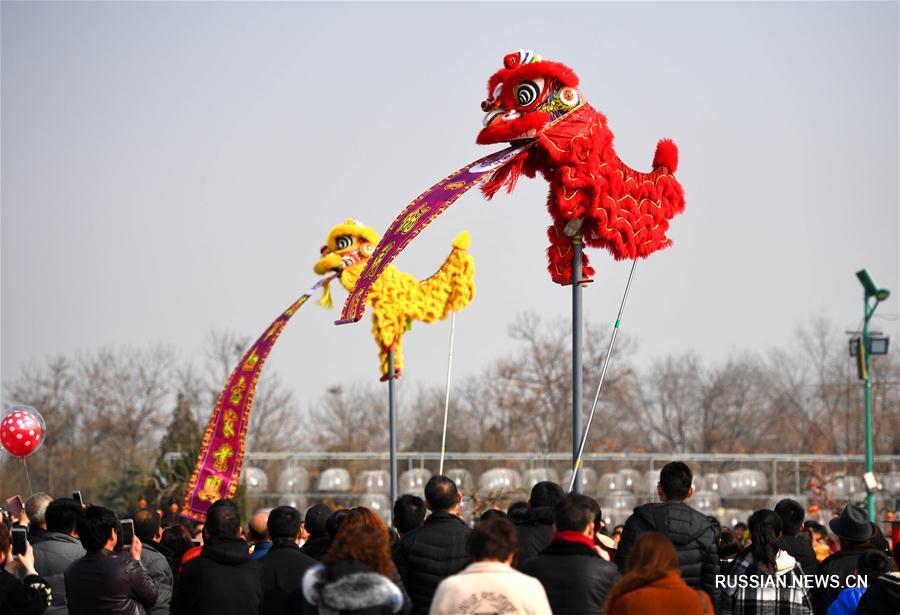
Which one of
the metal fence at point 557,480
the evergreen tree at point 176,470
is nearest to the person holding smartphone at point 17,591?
the metal fence at point 557,480

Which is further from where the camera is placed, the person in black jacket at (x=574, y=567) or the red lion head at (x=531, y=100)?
the red lion head at (x=531, y=100)

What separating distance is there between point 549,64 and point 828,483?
19530mm

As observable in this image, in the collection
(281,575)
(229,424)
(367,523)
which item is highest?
(229,424)

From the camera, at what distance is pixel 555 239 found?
30.3 ft

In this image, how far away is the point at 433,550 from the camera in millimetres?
7133

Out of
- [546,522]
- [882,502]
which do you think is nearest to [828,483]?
[882,502]

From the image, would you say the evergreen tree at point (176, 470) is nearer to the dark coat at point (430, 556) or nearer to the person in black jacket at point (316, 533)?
the person in black jacket at point (316, 533)

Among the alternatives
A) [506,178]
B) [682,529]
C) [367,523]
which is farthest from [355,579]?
[506,178]

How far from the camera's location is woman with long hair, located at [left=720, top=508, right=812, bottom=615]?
693 cm

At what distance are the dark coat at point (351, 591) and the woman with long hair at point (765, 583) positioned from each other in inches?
86.0

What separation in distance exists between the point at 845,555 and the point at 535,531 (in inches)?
78.1

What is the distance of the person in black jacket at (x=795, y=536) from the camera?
26.1 feet

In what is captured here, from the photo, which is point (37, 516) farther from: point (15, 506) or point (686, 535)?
point (686, 535)

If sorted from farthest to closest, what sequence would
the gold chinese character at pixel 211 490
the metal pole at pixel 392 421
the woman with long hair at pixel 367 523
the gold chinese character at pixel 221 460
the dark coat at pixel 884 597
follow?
the metal pole at pixel 392 421, the gold chinese character at pixel 221 460, the gold chinese character at pixel 211 490, the dark coat at pixel 884 597, the woman with long hair at pixel 367 523
